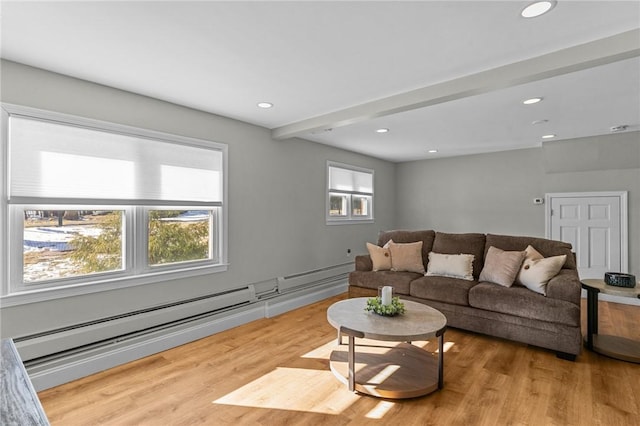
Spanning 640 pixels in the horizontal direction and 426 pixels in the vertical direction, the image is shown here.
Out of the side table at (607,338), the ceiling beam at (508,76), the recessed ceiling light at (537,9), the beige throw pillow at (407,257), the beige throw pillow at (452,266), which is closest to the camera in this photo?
the recessed ceiling light at (537,9)

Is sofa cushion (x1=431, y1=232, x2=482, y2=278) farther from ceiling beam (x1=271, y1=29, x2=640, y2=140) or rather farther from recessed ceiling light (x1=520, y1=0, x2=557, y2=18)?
recessed ceiling light (x1=520, y1=0, x2=557, y2=18)

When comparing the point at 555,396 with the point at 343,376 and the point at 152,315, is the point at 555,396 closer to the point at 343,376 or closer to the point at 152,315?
the point at 343,376

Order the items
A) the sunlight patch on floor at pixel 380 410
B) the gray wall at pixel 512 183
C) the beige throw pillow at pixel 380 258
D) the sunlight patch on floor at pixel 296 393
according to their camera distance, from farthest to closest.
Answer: the gray wall at pixel 512 183 → the beige throw pillow at pixel 380 258 → the sunlight patch on floor at pixel 296 393 → the sunlight patch on floor at pixel 380 410

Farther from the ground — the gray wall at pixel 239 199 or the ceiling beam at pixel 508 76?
the ceiling beam at pixel 508 76

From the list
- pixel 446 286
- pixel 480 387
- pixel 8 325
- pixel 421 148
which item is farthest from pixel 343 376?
pixel 421 148

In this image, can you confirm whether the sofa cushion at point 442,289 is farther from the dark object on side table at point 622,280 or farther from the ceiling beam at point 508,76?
the ceiling beam at point 508,76

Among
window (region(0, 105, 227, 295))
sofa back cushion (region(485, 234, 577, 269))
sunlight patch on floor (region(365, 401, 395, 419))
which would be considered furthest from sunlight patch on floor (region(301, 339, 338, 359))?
sofa back cushion (region(485, 234, 577, 269))

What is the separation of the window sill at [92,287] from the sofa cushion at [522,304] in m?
2.91

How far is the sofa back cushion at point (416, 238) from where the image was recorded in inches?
177

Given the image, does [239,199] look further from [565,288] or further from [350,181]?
[565,288]

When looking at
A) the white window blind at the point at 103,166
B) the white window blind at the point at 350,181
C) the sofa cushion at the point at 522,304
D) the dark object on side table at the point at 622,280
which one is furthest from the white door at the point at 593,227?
the white window blind at the point at 103,166

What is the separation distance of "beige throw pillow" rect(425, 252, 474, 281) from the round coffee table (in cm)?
120

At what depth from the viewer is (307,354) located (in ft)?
9.73

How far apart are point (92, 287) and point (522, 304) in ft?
12.7
